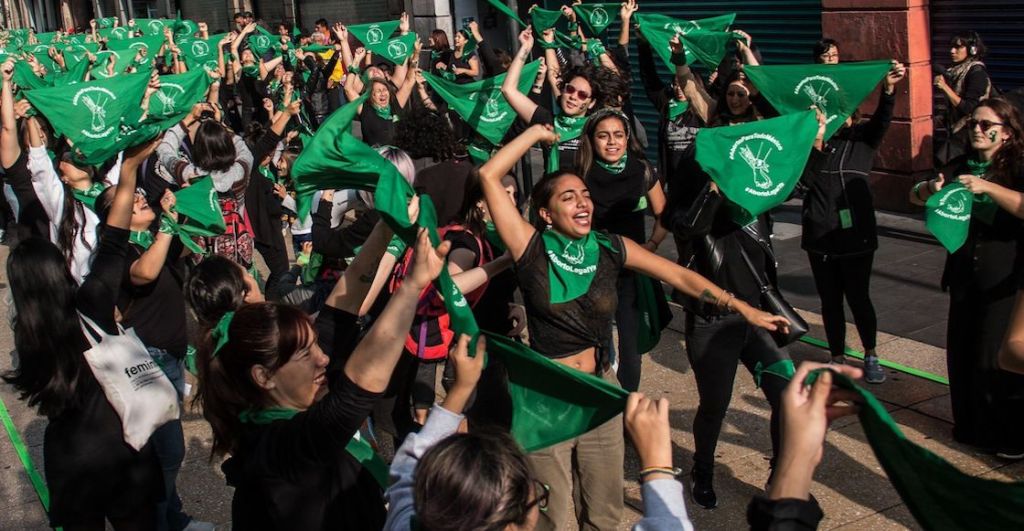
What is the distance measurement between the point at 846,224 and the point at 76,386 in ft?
13.7

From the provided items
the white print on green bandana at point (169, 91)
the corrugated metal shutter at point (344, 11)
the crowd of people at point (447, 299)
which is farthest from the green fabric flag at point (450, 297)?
the corrugated metal shutter at point (344, 11)

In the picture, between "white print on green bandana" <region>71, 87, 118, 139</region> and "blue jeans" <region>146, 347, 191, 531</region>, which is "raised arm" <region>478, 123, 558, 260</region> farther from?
"white print on green bandana" <region>71, 87, 118, 139</region>

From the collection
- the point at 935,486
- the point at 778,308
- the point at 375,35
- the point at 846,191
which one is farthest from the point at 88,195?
the point at 375,35

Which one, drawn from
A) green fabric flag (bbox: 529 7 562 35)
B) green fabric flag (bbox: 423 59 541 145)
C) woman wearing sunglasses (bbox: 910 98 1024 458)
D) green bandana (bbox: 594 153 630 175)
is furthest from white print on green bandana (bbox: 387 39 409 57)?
woman wearing sunglasses (bbox: 910 98 1024 458)

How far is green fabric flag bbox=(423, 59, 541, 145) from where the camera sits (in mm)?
A: 7945

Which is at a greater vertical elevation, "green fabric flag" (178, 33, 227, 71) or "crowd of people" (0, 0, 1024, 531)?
"green fabric flag" (178, 33, 227, 71)

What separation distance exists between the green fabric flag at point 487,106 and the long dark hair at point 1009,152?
3450mm

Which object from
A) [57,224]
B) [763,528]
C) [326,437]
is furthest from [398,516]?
[57,224]

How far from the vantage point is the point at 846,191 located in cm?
644

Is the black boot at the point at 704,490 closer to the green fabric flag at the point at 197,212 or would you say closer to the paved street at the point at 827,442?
the paved street at the point at 827,442

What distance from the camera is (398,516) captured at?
2.54 m

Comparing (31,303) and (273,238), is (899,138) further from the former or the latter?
(31,303)

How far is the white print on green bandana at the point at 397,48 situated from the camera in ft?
36.9

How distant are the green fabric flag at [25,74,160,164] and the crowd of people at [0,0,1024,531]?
2cm
